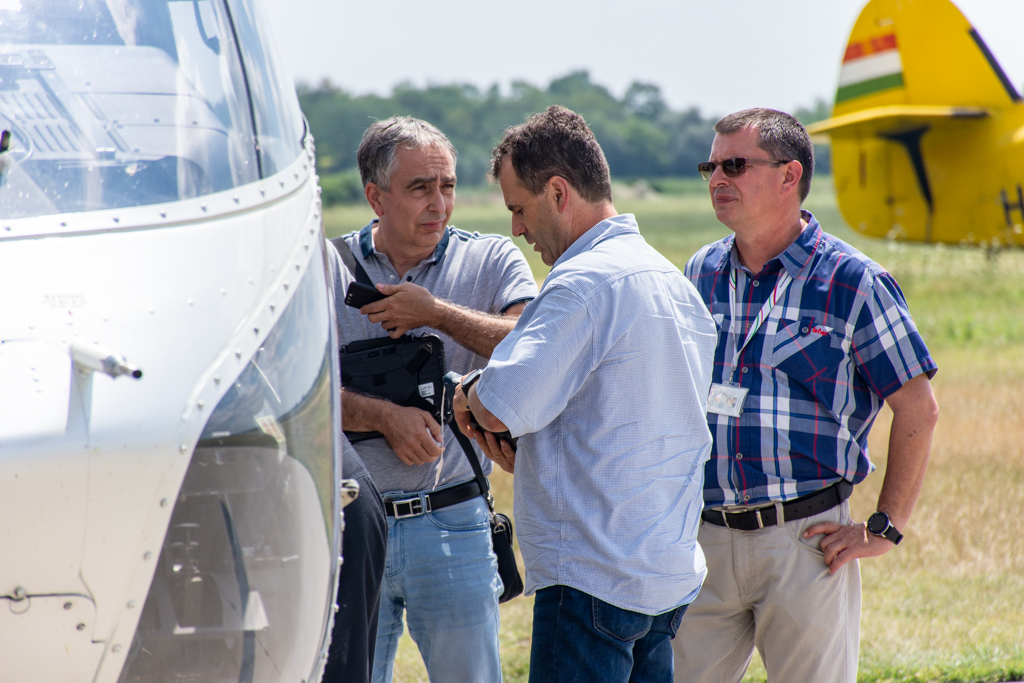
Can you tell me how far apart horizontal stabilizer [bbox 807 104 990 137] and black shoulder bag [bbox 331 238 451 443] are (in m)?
→ 13.4

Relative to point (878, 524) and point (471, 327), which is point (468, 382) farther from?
point (878, 524)

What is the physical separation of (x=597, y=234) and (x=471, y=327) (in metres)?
0.59

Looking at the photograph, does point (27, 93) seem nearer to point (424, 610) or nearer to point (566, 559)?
point (566, 559)

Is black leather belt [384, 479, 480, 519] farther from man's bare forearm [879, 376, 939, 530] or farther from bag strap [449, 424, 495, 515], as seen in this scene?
man's bare forearm [879, 376, 939, 530]

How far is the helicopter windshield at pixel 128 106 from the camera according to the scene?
1.76 metres

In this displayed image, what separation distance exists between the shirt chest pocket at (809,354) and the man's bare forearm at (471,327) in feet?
2.69

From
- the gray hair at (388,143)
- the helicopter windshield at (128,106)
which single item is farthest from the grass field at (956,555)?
the helicopter windshield at (128,106)

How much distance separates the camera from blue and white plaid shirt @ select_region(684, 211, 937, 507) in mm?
2697

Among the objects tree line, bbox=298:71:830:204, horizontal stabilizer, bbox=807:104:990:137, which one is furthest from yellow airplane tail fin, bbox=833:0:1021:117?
tree line, bbox=298:71:830:204

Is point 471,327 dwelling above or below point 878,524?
above

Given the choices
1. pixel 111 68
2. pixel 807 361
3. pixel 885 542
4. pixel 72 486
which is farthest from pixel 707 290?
pixel 72 486

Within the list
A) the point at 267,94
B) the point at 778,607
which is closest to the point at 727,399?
the point at 778,607

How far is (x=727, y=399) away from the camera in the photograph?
2.80 metres

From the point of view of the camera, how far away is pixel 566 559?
6.68 feet
